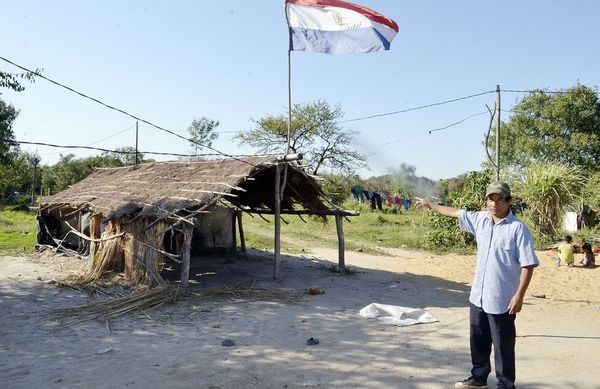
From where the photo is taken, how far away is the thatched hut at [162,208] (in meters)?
8.91

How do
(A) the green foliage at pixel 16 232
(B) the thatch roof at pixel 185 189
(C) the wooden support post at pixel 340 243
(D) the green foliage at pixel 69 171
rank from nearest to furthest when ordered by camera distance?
(B) the thatch roof at pixel 185 189 < (C) the wooden support post at pixel 340 243 < (A) the green foliage at pixel 16 232 < (D) the green foliage at pixel 69 171

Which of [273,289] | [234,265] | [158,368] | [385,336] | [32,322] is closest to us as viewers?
[158,368]

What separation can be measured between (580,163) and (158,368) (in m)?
24.0

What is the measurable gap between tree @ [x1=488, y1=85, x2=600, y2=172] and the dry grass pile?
19.9 meters

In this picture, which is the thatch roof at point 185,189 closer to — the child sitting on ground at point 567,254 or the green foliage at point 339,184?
the child sitting on ground at point 567,254

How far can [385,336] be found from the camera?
20.6ft

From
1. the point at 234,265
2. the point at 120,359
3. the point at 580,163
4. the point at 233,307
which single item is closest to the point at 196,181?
the point at 234,265

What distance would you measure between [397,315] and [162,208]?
4655mm

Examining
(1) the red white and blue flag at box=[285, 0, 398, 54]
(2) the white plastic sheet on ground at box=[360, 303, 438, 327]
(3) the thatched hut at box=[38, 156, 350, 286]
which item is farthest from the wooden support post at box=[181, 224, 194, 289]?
(1) the red white and blue flag at box=[285, 0, 398, 54]

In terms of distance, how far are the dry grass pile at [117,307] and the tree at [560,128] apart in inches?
785

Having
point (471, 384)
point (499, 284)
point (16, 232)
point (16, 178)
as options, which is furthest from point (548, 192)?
point (16, 178)

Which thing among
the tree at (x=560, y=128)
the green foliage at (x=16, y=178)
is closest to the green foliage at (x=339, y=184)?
the tree at (x=560, y=128)

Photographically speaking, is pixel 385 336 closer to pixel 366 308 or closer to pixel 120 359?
pixel 366 308

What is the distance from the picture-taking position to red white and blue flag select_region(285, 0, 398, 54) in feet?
30.7
